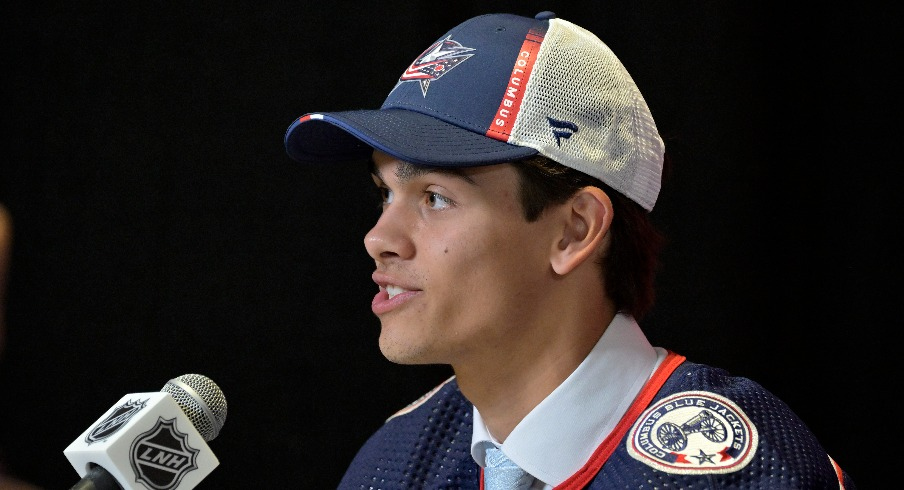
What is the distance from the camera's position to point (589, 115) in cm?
130

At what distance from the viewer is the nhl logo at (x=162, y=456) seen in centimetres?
93

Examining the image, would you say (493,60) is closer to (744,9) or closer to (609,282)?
(609,282)

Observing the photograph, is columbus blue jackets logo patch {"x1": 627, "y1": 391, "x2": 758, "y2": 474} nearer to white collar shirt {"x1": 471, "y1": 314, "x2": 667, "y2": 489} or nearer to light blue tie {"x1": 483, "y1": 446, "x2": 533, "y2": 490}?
white collar shirt {"x1": 471, "y1": 314, "x2": 667, "y2": 489}

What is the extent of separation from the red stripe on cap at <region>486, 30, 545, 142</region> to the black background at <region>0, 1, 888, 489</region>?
680 millimetres

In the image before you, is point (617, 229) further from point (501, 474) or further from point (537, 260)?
point (501, 474)

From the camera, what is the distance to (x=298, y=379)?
6.62 feet

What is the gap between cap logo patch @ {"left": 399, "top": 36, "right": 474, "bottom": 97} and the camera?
133 centimetres

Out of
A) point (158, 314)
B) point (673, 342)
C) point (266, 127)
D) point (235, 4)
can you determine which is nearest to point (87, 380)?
point (158, 314)

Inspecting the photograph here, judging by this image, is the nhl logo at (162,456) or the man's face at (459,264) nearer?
the nhl logo at (162,456)

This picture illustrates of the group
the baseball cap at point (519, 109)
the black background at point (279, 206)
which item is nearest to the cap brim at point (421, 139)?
the baseball cap at point (519, 109)

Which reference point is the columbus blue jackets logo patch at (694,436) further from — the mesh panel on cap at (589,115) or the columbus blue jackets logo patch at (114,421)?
the columbus blue jackets logo patch at (114,421)

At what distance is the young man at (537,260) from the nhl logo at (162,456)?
369 mm

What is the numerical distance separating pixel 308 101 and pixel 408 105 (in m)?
0.67

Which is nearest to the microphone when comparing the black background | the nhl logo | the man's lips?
the nhl logo
